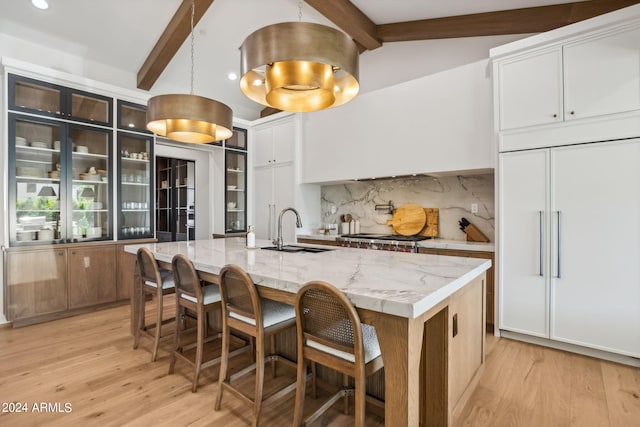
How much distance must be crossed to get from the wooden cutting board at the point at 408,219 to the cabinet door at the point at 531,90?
143 centimetres

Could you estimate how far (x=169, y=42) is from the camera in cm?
378

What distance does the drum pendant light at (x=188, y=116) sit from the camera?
230 cm

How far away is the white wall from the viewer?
10.5ft

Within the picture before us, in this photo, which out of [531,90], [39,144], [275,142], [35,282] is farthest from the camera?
[275,142]

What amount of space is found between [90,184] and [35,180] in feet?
1.69

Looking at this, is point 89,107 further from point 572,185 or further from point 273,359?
point 572,185

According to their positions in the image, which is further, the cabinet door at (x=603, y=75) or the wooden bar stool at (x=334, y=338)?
the cabinet door at (x=603, y=75)

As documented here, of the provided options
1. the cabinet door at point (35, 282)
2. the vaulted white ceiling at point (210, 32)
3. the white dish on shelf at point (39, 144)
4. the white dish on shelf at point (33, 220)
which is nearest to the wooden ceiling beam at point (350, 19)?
the vaulted white ceiling at point (210, 32)

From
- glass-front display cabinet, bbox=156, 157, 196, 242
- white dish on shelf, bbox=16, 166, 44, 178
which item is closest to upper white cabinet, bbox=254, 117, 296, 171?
glass-front display cabinet, bbox=156, 157, 196, 242

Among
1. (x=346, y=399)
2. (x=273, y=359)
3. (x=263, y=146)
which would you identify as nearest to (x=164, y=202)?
(x=263, y=146)

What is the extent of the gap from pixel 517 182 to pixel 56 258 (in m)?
4.80

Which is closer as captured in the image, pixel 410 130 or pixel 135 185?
pixel 410 130

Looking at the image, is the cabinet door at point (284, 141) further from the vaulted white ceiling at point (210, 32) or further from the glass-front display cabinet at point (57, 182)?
the glass-front display cabinet at point (57, 182)

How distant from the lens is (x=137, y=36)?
3902 millimetres
